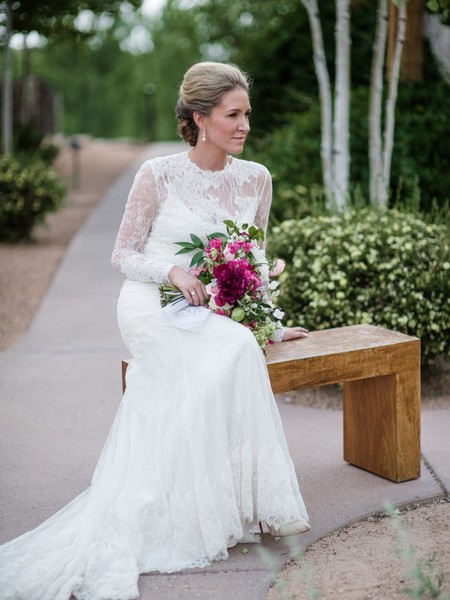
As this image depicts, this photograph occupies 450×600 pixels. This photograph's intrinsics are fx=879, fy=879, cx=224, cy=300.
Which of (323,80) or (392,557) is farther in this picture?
(323,80)

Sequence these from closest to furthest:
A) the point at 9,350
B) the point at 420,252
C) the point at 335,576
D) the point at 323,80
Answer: the point at 335,576
the point at 420,252
the point at 9,350
the point at 323,80

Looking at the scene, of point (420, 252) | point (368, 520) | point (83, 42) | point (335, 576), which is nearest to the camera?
point (335, 576)

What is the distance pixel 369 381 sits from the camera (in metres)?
4.48

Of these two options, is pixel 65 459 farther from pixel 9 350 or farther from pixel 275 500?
pixel 9 350

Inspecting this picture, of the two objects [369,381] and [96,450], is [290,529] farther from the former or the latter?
[96,450]

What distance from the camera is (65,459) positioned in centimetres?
483

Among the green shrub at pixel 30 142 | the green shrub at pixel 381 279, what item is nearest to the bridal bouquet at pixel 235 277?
the green shrub at pixel 381 279

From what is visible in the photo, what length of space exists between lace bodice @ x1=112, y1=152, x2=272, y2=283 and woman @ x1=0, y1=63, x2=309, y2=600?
15 mm

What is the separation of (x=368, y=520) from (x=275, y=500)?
2.02 ft

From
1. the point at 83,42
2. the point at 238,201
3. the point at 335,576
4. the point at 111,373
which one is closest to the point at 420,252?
the point at 238,201

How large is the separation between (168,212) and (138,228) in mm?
156

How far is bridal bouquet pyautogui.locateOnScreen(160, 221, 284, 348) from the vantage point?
3697 millimetres

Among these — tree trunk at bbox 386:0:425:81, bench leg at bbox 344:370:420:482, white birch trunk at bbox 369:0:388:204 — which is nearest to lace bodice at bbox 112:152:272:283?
bench leg at bbox 344:370:420:482

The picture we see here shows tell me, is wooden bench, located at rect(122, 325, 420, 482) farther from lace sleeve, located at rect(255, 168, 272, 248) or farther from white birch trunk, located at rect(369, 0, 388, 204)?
white birch trunk, located at rect(369, 0, 388, 204)
